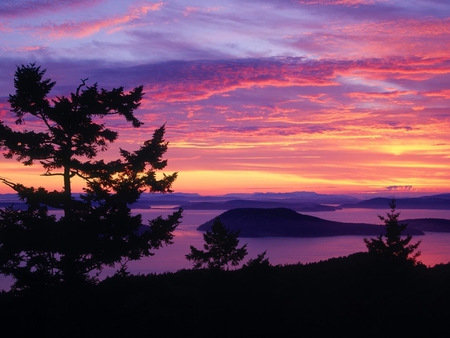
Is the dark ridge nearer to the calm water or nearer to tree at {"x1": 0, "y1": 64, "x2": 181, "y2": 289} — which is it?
the calm water

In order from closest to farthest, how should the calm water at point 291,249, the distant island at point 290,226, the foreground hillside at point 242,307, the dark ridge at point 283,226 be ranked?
the foreground hillside at point 242,307 → the calm water at point 291,249 → the dark ridge at point 283,226 → the distant island at point 290,226

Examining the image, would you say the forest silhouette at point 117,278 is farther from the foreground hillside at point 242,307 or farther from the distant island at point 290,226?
the distant island at point 290,226

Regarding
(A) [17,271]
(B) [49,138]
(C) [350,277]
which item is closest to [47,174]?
(B) [49,138]

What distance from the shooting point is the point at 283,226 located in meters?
178

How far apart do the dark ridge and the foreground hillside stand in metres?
148

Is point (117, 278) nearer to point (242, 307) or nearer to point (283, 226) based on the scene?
point (242, 307)

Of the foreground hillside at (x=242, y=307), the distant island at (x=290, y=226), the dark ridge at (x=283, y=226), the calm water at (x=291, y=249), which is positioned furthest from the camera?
the distant island at (x=290, y=226)

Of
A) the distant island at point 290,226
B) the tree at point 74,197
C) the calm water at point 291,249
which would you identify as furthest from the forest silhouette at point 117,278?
the distant island at point 290,226

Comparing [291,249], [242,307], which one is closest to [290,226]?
[291,249]

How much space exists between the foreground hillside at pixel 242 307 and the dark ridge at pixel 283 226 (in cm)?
14767

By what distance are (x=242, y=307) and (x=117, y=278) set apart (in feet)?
19.6

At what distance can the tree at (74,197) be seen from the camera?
1816 cm

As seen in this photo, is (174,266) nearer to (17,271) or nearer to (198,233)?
(198,233)

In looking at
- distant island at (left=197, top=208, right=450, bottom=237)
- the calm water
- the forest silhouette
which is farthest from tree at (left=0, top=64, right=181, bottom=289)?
distant island at (left=197, top=208, right=450, bottom=237)
